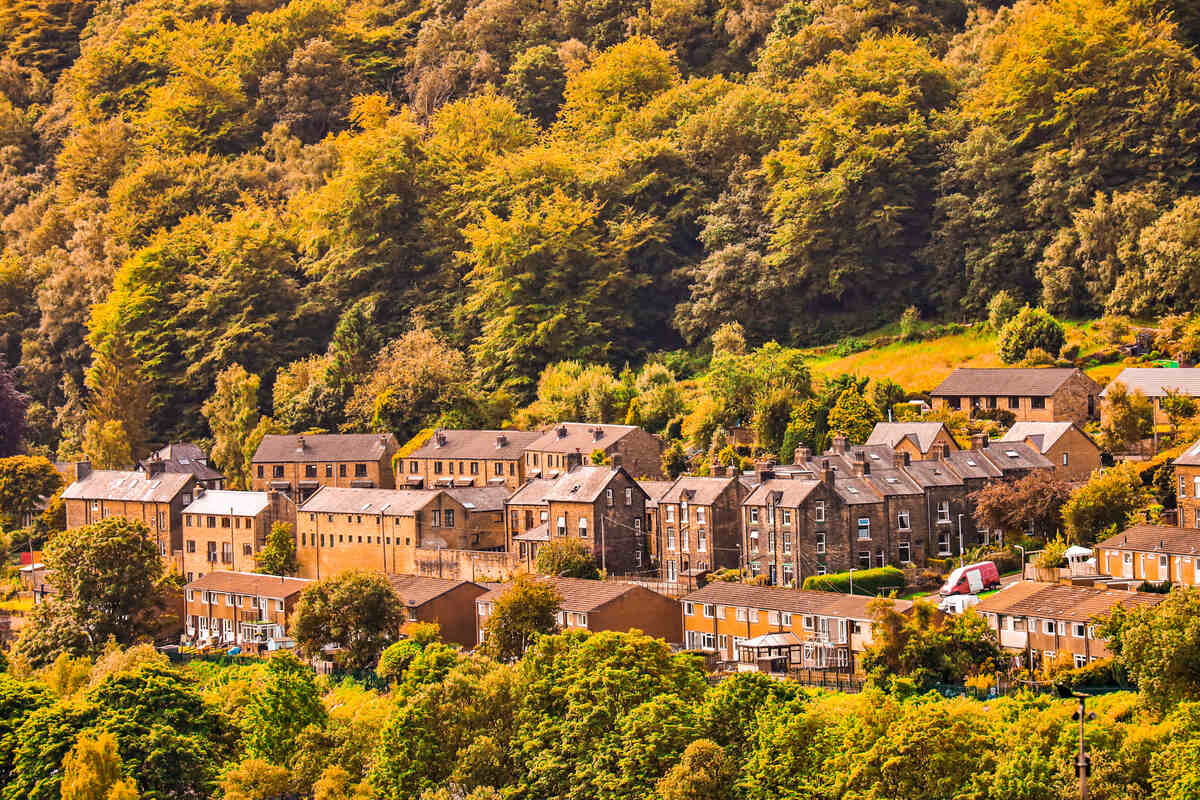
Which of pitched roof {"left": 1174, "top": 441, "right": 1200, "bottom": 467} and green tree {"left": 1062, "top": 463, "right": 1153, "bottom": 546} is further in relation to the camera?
green tree {"left": 1062, "top": 463, "right": 1153, "bottom": 546}

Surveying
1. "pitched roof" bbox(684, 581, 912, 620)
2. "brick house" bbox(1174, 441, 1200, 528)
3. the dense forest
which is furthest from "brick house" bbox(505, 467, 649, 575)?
"brick house" bbox(1174, 441, 1200, 528)

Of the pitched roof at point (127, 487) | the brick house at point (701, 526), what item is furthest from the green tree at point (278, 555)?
the brick house at point (701, 526)

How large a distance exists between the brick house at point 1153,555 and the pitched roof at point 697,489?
1305cm

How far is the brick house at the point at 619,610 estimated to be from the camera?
177 feet

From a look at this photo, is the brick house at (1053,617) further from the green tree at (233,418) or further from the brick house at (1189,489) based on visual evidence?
the green tree at (233,418)

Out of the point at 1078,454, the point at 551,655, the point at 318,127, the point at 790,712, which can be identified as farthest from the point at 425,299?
the point at 790,712

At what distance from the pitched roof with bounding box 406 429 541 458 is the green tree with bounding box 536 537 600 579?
10.2 metres

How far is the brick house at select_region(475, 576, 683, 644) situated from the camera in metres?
54.0

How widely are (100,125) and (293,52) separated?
1505cm

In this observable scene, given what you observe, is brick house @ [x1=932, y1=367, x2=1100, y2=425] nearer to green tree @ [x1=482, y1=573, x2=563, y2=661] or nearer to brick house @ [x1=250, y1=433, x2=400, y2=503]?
green tree @ [x1=482, y1=573, x2=563, y2=661]

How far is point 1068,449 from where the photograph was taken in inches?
2340

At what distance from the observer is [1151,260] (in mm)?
68750

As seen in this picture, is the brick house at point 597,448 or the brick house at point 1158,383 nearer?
→ the brick house at point 1158,383

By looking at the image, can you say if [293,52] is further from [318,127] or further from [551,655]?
[551,655]
